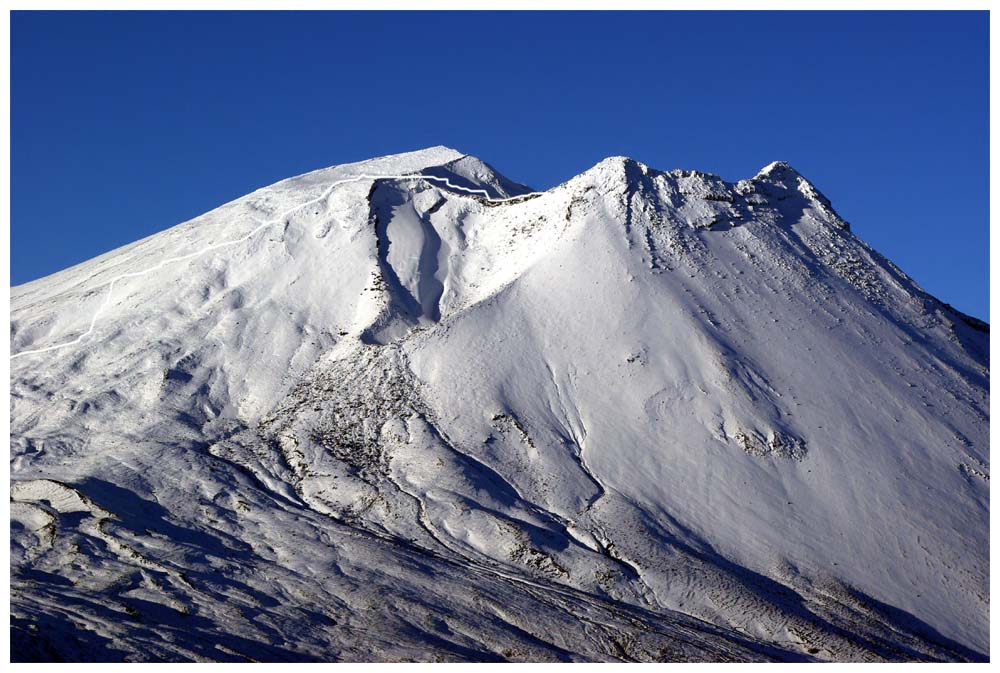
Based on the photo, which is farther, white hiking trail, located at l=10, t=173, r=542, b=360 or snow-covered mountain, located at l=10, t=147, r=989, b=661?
white hiking trail, located at l=10, t=173, r=542, b=360

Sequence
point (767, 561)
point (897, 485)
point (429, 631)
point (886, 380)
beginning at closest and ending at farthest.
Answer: point (429, 631) < point (767, 561) < point (897, 485) < point (886, 380)

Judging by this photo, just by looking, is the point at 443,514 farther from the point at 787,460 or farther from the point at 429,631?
the point at 787,460

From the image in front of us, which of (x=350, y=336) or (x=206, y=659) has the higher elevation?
(x=350, y=336)

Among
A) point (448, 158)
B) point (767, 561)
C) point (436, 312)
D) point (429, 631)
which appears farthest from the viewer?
point (448, 158)

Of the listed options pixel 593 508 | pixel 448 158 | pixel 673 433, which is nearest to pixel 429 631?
pixel 593 508

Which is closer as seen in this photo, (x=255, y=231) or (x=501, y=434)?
(x=501, y=434)

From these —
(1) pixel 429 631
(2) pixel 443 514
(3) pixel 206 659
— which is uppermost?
(2) pixel 443 514

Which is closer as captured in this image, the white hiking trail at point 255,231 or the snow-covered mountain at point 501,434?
the snow-covered mountain at point 501,434

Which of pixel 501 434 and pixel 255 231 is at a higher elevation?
pixel 255 231
